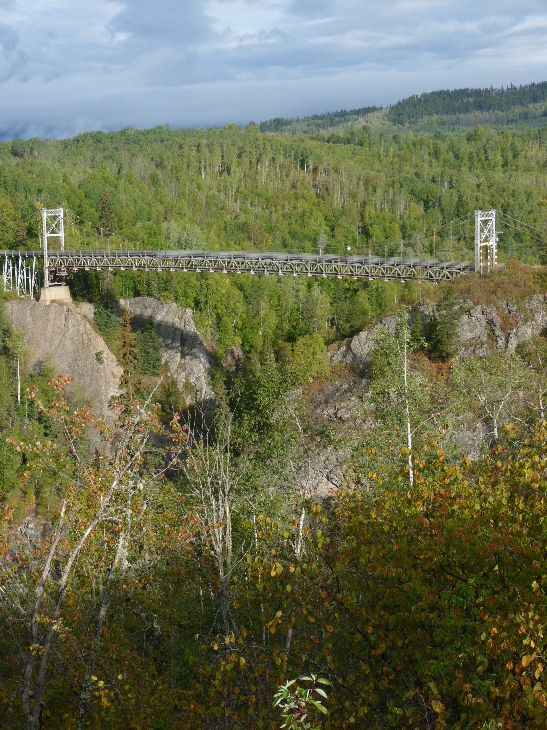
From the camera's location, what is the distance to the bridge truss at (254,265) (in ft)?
109

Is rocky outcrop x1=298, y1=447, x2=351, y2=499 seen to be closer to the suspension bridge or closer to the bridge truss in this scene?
the bridge truss

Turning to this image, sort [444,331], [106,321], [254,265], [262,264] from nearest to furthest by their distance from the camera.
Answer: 1. [444,331]
2. [262,264]
3. [254,265]
4. [106,321]

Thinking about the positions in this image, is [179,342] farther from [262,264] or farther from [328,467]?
[328,467]

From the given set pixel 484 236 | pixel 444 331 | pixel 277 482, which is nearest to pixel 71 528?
pixel 277 482

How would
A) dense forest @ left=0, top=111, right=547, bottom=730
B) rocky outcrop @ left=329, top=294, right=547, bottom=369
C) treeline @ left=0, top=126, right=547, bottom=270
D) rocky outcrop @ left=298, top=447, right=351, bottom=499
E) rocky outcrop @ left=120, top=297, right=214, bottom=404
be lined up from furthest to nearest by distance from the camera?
1. treeline @ left=0, top=126, right=547, bottom=270
2. rocky outcrop @ left=120, top=297, right=214, bottom=404
3. rocky outcrop @ left=329, top=294, right=547, bottom=369
4. rocky outcrop @ left=298, top=447, right=351, bottom=499
5. dense forest @ left=0, top=111, right=547, bottom=730

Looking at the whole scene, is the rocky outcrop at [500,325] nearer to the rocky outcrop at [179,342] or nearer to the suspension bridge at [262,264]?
the suspension bridge at [262,264]

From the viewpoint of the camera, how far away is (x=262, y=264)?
3778cm

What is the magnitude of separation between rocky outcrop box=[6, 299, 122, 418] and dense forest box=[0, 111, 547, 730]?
1093 mm

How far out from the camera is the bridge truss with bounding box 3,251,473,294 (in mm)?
33219

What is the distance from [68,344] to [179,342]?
8.25m

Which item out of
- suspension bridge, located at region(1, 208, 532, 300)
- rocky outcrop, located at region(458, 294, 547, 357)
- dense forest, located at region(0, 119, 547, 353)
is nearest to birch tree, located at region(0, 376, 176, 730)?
rocky outcrop, located at region(458, 294, 547, 357)

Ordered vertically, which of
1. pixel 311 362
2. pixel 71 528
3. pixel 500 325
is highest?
pixel 500 325

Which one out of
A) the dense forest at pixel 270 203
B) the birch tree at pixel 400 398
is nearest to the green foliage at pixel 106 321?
the dense forest at pixel 270 203

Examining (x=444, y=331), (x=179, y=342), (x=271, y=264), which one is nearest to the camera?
(x=444, y=331)
